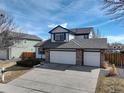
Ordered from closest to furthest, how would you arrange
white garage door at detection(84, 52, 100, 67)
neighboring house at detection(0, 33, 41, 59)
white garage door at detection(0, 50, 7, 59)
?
white garage door at detection(84, 52, 100, 67) < neighboring house at detection(0, 33, 41, 59) < white garage door at detection(0, 50, 7, 59)

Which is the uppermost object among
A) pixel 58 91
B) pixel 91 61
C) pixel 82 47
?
pixel 82 47

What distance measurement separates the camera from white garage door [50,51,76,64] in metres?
19.0

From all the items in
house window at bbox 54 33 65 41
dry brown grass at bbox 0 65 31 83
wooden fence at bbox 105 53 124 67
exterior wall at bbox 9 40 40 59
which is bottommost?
dry brown grass at bbox 0 65 31 83

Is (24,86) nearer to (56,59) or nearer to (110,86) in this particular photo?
(110,86)

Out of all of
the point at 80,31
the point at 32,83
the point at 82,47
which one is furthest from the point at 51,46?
the point at 32,83

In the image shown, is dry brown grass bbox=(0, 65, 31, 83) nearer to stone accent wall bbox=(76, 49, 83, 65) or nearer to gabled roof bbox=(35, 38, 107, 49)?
gabled roof bbox=(35, 38, 107, 49)

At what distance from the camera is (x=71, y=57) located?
19109mm

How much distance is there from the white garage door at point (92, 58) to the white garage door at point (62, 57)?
67.0 inches

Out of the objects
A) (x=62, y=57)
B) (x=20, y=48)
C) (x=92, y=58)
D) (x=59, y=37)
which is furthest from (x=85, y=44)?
(x=20, y=48)

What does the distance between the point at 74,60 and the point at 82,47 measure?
7.34 feet

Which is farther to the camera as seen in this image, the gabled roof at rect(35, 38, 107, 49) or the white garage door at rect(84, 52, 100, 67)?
the gabled roof at rect(35, 38, 107, 49)

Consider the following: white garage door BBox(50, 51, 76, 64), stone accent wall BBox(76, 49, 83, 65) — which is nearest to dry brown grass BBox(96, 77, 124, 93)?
stone accent wall BBox(76, 49, 83, 65)

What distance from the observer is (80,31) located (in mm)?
25922

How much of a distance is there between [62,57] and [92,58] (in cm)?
447
